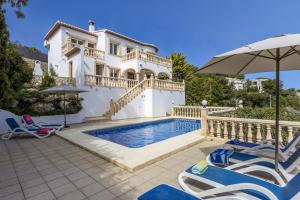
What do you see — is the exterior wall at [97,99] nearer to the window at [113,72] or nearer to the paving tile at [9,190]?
the window at [113,72]

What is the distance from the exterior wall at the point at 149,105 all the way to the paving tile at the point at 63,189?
10.8 m

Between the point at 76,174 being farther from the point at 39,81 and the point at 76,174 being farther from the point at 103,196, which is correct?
the point at 39,81

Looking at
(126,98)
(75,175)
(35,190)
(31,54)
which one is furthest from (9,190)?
(31,54)

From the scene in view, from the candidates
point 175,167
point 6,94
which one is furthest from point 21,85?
point 175,167

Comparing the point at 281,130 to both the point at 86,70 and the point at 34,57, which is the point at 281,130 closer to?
the point at 86,70

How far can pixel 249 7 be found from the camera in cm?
900

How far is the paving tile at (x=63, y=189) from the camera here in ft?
10.9

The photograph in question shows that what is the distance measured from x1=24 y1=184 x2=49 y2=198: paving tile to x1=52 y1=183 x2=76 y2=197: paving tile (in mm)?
244

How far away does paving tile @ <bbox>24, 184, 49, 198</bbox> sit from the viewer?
331 centimetres

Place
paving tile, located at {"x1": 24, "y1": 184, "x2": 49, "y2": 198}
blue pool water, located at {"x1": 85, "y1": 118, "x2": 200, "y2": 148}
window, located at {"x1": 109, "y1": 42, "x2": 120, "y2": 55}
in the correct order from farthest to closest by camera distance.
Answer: window, located at {"x1": 109, "y1": 42, "x2": 120, "y2": 55}
blue pool water, located at {"x1": 85, "y1": 118, "x2": 200, "y2": 148}
paving tile, located at {"x1": 24, "y1": 184, "x2": 49, "y2": 198}

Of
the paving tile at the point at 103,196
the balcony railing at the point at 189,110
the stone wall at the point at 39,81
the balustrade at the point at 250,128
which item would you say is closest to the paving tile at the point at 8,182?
the paving tile at the point at 103,196

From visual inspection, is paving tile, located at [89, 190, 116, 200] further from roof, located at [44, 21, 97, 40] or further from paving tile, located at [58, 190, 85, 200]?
roof, located at [44, 21, 97, 40]

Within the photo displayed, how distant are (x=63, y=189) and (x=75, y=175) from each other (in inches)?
24.9

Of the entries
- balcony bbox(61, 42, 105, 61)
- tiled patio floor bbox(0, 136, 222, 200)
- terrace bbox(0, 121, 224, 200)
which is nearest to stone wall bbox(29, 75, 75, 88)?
balcony bbox(61, 42, 105, 61)
